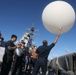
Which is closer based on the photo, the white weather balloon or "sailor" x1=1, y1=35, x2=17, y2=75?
the white weather balloon

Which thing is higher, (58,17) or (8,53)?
(58,17)

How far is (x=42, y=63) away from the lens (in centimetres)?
906

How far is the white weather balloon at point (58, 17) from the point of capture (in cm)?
843

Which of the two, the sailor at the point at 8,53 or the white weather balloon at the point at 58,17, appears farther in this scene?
the sailor at the point at 8,53

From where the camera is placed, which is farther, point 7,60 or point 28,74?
point 28,74

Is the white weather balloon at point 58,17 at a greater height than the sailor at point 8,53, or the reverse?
the white weather balloon at point 58,17

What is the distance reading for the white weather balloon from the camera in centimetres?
843

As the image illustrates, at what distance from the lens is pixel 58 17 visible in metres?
8.43

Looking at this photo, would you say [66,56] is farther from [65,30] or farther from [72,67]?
[65,30]

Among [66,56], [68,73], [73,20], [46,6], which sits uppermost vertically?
[46,6]

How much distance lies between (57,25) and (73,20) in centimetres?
54

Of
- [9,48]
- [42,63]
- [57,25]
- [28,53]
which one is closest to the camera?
[57,25]

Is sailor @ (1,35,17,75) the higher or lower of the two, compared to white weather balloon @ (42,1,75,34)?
lower

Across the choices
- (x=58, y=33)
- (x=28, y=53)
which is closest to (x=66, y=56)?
(x=58, y=33)
